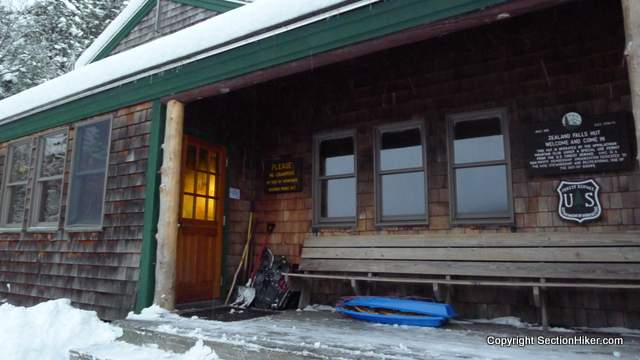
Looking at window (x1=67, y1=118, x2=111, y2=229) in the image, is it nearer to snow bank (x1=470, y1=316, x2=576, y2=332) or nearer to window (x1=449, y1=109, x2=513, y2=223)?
window (x1=449, y1=109, x2=513, y2=223)

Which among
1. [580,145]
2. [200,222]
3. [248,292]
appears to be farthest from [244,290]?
[580,145]

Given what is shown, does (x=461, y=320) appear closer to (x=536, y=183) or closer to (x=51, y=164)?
(x=536, y=183)

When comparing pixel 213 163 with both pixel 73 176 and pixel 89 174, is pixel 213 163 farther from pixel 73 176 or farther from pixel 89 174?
pixel 73 176

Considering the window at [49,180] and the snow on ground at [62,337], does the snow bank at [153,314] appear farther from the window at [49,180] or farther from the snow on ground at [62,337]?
the window at [49,180]

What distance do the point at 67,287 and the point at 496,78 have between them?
19.0 feet

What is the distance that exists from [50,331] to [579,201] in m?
5.41

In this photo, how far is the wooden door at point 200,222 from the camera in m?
5.40

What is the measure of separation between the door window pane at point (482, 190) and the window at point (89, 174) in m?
4.27

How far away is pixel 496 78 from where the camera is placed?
473 cm

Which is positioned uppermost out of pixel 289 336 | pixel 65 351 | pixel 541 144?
pixel 541 144

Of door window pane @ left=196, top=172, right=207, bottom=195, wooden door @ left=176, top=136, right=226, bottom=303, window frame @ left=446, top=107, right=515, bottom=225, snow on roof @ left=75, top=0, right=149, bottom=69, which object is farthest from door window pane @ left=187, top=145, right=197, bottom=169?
snow on roof @ left=75, top=0, right=149, bottom=69

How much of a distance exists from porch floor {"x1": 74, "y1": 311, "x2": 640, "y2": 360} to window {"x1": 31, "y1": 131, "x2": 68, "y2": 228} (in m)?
3.03

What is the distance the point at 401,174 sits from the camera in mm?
5203

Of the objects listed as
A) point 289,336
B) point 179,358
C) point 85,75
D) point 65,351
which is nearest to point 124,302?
point 65,351
